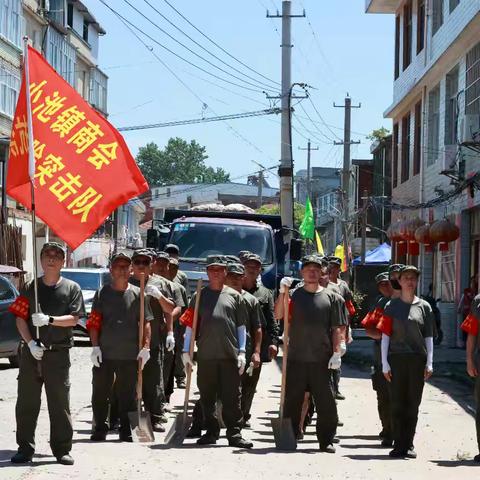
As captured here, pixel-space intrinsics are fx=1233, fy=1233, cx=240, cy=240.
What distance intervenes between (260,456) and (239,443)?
22.3 inches

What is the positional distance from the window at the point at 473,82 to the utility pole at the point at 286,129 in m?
10.2

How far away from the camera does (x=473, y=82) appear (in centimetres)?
2625

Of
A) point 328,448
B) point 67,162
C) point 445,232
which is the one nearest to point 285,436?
point 328,448

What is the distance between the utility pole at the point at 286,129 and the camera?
3728 centimetres

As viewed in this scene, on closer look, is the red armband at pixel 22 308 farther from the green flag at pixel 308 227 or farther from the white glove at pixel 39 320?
the green flag at pixel 308 227

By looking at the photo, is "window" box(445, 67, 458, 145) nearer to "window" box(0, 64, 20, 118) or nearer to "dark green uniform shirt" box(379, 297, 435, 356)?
"window" box(0, 64, 20, 118)

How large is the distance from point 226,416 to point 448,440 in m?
2.63

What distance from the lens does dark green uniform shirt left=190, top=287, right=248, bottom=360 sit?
11922mm

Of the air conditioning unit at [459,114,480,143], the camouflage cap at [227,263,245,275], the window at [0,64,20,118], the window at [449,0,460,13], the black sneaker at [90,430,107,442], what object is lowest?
the black sneaker at [90,430,107,442]

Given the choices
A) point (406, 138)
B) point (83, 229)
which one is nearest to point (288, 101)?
point (406, 138)

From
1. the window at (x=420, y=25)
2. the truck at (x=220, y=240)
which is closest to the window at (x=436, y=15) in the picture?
the window at (x=420, y=25)

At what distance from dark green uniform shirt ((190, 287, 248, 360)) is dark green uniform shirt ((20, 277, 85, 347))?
180cm

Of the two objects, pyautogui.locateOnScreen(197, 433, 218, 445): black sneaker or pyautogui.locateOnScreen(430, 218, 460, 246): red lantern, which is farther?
pyautogui.locateOnScreen(430, 218, 460, 246): red lantern

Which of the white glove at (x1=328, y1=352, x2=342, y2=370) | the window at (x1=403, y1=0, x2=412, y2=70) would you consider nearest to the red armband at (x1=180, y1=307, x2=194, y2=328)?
the white glove at (x1=328, y1=352, x2=342, y2=370)
